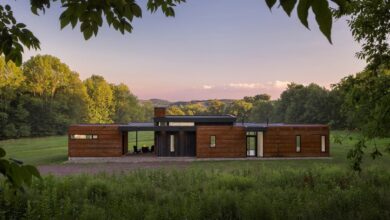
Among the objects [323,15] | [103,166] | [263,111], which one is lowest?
[103,166]

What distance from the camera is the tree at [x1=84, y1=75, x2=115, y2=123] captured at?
70125 millimetres

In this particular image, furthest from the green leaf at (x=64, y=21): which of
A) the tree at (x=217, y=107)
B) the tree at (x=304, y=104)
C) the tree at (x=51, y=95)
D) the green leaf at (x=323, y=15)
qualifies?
the tree at (x=217, y=107)

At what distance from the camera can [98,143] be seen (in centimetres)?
2958

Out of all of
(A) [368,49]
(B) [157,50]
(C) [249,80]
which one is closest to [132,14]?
(A) [368,49]

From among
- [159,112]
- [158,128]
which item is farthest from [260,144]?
[159,112]

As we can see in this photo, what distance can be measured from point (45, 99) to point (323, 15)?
64.5 meters

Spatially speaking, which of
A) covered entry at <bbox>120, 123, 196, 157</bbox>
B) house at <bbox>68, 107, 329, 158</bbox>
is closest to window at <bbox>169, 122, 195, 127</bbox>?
covered entry at <bbox>120, 123, 196, 157</bbox>

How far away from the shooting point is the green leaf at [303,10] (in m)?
1.20

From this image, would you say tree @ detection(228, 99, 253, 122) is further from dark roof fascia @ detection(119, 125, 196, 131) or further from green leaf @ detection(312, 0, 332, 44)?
green leaf @ detection(312, 0, 332, 44)

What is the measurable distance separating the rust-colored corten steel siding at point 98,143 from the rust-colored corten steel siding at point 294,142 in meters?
12.7

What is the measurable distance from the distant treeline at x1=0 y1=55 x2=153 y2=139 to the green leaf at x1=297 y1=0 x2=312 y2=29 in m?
54.0

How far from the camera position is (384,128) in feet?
24.5

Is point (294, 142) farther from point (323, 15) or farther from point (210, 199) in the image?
point (323, 15)

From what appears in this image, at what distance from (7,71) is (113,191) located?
47555 mm
